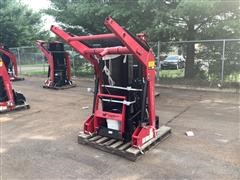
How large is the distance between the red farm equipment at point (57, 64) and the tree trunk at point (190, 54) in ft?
15.3

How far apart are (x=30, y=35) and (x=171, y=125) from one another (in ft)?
82.1

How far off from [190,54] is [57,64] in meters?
5.21

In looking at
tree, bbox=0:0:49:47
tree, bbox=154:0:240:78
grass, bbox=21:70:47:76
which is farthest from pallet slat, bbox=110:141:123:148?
tree, bbox=0:0:49:47

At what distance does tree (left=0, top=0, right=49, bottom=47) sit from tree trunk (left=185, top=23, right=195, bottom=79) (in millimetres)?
18979

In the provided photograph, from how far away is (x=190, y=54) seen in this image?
11.1 meters

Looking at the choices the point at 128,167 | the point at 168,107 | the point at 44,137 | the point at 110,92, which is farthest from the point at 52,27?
Result: the point at 168,107

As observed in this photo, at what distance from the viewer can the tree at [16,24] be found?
25047 millimetres

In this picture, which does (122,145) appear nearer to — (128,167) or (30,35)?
(128,167)

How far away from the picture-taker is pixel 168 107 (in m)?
7.54

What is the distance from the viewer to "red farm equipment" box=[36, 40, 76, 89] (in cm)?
1105

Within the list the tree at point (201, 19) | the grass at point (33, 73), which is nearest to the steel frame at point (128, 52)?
the tree at point (201, 19)

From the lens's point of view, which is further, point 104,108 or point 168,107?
point 168,107

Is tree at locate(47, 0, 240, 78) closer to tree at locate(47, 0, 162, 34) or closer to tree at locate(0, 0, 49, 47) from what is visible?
tree at locate(47, 0, 162, 34)

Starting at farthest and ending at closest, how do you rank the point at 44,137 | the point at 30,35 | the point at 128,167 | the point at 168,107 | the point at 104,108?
the point at 30,35
the point at 168,107
the point at 44,137
the point at 104,108
the point at 128,167
